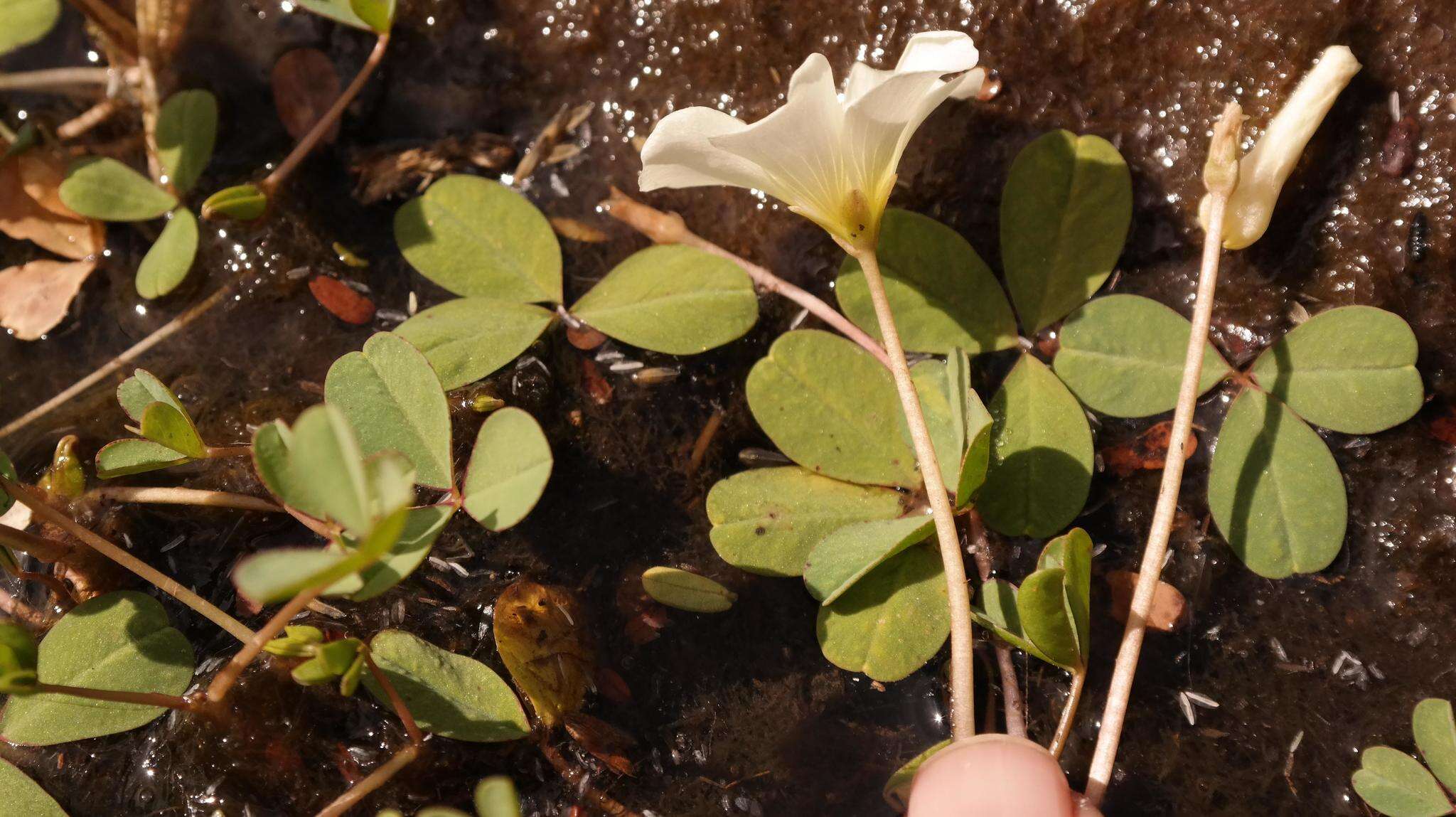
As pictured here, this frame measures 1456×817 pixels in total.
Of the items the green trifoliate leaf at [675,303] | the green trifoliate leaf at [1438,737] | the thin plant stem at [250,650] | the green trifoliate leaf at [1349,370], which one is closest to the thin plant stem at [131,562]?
the thin plant stem at [250,650]

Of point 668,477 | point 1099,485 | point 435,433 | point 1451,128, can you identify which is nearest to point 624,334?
point 668,477

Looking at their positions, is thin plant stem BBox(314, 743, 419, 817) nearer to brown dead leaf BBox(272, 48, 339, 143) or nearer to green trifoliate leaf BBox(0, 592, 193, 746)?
green trifoliate leaf BBox(0, 592, 193, 746)

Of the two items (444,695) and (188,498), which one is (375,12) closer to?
(188,498)

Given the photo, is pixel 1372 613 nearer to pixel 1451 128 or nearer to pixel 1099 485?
pixel 1099 485

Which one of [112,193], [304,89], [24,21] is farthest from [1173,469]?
[24,21]

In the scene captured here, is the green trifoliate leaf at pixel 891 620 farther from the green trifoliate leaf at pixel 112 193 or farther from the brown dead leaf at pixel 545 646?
the green trifoliate leaf at pixel 112 193
